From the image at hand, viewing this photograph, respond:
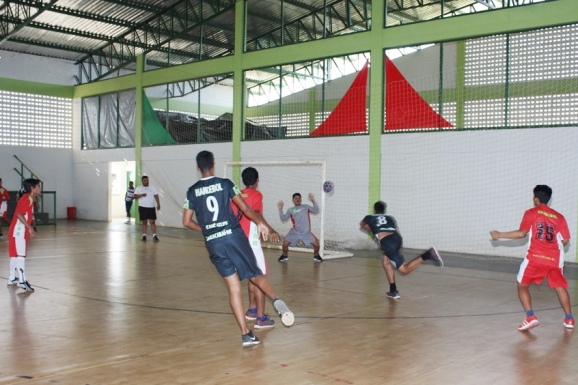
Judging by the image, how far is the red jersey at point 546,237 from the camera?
720cm

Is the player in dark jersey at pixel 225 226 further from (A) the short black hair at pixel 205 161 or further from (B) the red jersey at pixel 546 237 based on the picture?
(B) the red jersey at pixel 546 237

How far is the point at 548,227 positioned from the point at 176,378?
466 cm

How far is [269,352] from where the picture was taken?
6.16 m

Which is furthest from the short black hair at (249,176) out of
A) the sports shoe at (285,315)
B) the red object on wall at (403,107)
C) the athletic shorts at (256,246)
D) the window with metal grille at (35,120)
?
the window with metal grille at (35,120)

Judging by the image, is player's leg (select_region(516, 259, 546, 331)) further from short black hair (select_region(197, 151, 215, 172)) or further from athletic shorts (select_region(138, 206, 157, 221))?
athletic shorts (select_region(138, 206, 157, 221))

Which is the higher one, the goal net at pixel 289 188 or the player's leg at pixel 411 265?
the goal net at pixel 289 188

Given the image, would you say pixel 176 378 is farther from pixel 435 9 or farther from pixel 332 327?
pixel 435 9

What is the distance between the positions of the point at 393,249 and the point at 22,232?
5.90 m

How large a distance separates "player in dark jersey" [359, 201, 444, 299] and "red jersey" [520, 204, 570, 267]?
1.97 meters

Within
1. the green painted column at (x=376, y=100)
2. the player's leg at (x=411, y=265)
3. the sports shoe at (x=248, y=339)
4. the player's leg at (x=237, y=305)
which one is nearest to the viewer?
the player's leg at (x=237, y=305)

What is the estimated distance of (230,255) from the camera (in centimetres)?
621

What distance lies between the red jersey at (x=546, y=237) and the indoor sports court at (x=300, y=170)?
0.88 metres

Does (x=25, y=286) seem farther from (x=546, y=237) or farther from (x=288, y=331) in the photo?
(x=546, y=237)

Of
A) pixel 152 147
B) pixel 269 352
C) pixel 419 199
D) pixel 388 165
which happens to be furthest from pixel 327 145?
pixel 269 352
